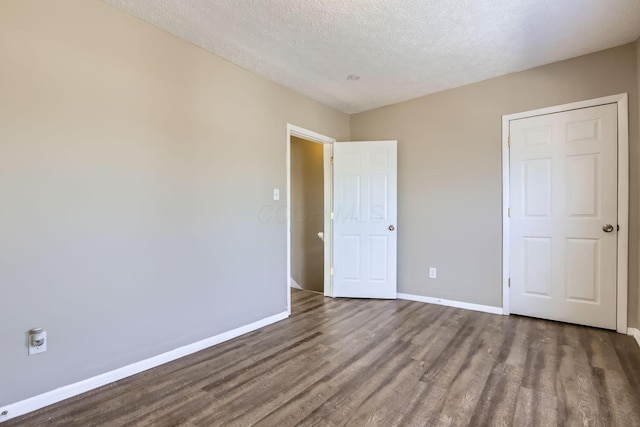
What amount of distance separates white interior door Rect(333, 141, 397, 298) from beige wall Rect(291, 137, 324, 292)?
2.82 ft

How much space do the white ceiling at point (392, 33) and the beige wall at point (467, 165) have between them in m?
0.20

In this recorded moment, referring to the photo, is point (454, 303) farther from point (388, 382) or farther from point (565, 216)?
point (388, 382)

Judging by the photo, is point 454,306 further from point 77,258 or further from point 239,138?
point 77,258

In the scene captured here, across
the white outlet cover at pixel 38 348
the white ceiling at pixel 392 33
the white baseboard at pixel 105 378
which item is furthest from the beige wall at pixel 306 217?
the white outlet cover at pixel 38 348

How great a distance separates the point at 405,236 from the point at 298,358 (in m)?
2.12

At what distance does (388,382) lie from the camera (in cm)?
190

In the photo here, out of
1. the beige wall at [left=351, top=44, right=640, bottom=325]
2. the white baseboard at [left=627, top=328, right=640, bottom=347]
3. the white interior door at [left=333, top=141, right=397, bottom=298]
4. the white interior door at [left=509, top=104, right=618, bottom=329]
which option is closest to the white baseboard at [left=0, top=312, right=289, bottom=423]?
the white interior door at [left=333, top=141, right=397, bottom=298]

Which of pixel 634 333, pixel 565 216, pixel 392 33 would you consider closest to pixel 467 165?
pixel 565 216

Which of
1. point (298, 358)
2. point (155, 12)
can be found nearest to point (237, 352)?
point (298, 358)

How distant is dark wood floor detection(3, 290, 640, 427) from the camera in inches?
62.4

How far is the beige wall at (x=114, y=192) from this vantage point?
165 cm

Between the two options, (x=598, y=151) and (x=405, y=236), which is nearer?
(x=598, y=151)

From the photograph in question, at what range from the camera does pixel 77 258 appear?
5.99 feet

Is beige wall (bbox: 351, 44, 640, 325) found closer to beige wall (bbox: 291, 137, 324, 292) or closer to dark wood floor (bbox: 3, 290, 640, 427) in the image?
dark wood floor (bbox: 3, 290, 640, 427)
